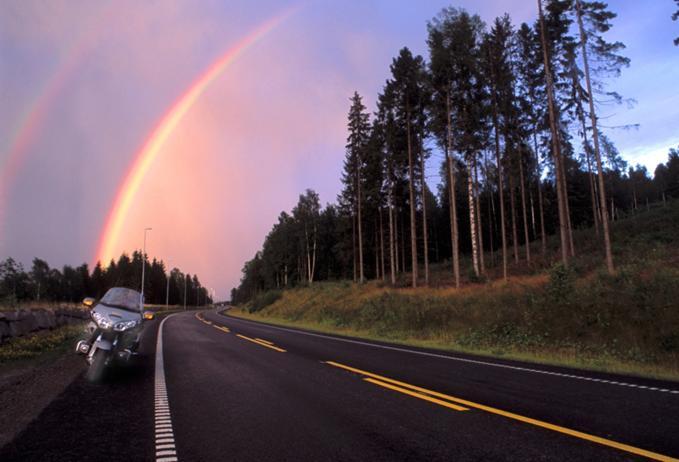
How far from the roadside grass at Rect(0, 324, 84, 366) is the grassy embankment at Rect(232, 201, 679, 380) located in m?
12.0

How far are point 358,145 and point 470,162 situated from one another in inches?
645

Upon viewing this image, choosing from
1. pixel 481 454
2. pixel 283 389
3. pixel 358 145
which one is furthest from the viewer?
pixel 358 145

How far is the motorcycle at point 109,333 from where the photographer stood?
778cm

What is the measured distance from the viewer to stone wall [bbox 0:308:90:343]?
13.4 m

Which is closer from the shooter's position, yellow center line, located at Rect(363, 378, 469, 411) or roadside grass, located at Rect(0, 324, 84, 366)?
yellow center line, located at Rect(363, 378, 469, 411)

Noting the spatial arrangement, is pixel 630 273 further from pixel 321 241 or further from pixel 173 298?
pixel 173 298

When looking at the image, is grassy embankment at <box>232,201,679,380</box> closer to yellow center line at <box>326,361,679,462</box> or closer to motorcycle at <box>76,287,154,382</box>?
yellow center line at <box>326,361,679,462</box>

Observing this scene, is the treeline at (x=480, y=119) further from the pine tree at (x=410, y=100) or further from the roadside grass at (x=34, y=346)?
the roadside grass at (x=34, y=346)

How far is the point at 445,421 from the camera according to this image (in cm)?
498

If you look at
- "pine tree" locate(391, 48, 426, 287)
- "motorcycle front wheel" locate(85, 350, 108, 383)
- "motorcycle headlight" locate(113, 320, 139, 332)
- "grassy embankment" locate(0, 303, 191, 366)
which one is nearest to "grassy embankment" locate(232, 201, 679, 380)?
"pine tree" locate(391, 48, 426, 287)

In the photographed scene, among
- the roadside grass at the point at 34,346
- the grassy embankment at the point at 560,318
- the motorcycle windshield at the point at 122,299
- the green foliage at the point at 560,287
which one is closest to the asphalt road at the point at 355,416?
the motorcycle windshield at the point at 122,299

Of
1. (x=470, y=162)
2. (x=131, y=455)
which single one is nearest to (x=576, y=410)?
(x=131, y=455)

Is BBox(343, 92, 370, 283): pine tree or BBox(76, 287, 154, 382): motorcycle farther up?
BBox(343, 92, 370, 283): pine tree

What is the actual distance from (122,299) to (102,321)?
3.65 feet
